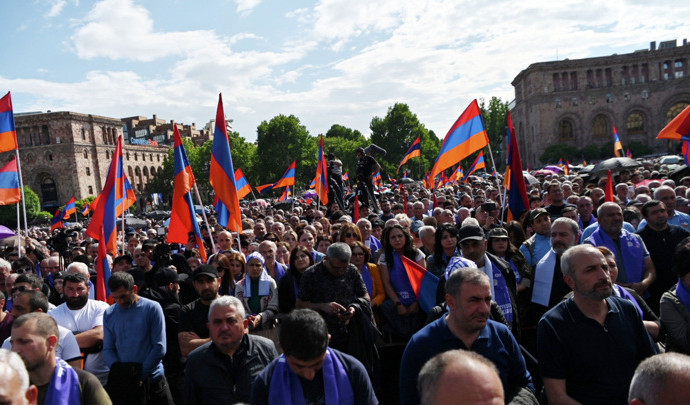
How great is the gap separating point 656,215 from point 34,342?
17.9ft

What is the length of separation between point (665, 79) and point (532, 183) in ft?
209

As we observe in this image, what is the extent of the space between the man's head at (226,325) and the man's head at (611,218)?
3.63 m

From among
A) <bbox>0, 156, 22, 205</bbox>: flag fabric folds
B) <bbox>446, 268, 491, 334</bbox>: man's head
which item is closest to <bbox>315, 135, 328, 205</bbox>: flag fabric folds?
<bbox>0, 156, 22, 205</bbox>: flag fabric folds

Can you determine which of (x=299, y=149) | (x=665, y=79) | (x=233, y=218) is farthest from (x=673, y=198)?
(x=665, y=79)

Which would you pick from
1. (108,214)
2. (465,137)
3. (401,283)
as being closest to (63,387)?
(401,283)

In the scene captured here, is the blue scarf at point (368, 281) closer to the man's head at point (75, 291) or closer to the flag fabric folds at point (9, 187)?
the man's head at point (75, 291)

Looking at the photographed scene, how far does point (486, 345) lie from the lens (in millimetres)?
2793

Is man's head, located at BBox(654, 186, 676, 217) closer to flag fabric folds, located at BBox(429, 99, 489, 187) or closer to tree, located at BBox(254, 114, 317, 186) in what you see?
flag fabric folds, located at BBox(429, 99, 489, 187)

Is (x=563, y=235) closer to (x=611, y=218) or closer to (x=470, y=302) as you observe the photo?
(x=611, y=218)

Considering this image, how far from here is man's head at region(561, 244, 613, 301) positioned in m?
2.90

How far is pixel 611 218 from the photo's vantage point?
15.8ft

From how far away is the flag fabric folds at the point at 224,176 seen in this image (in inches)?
277

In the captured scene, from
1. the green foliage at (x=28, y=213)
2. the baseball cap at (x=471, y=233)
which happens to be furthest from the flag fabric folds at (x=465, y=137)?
the green foliage at (x=28, y=213)

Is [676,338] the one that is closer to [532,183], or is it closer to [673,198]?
[673,198]
